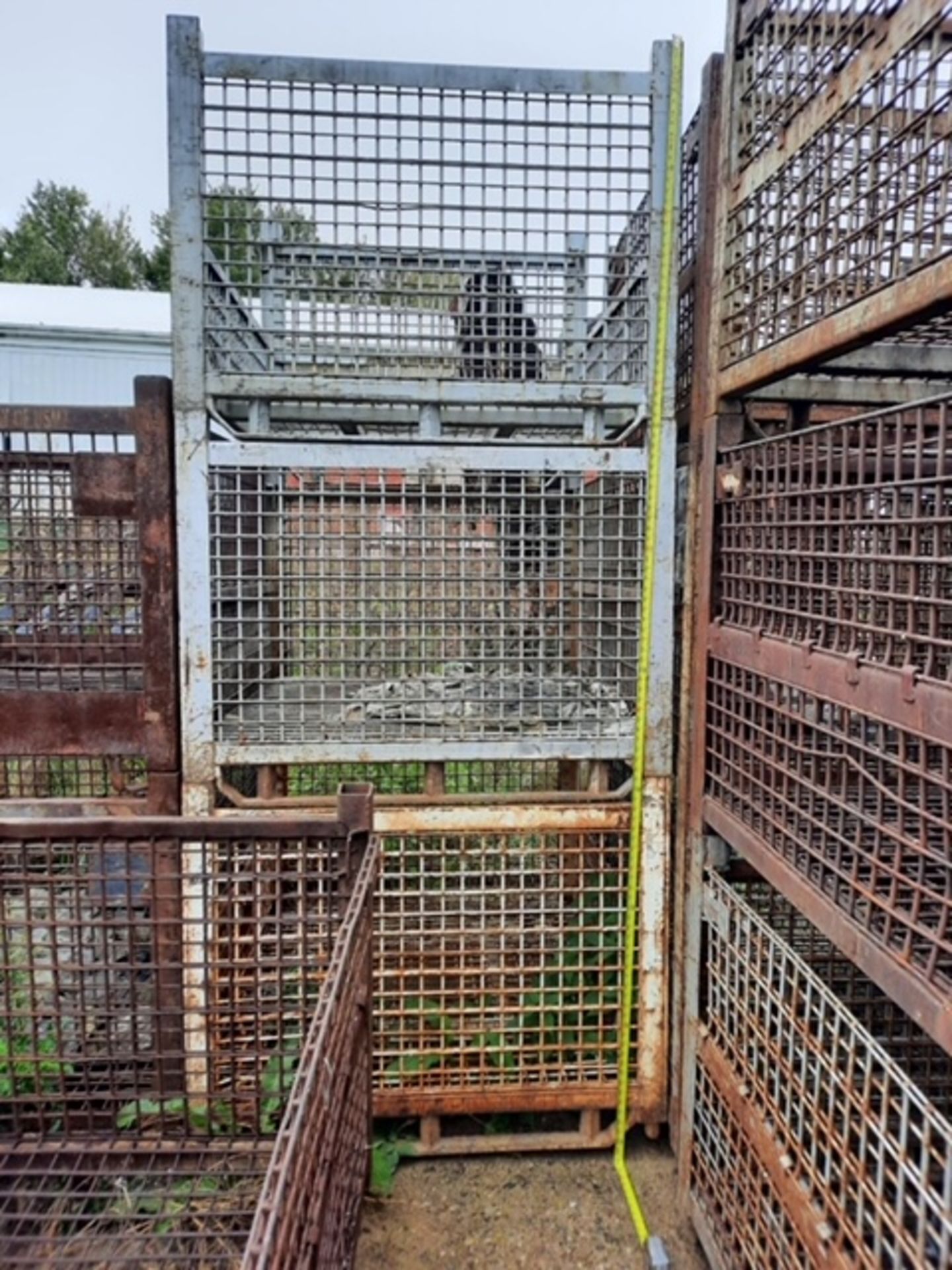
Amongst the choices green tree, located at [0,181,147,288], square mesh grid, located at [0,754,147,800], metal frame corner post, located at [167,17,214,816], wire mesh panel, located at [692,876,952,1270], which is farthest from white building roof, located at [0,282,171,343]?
green tree, located at [0,181,147,288]

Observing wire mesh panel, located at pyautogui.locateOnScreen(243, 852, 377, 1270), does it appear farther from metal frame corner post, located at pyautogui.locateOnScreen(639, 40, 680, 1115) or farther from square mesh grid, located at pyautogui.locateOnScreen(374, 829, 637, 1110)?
metal frame corner post, located at pyautogui.locateOnScreen(639, 40, 680, 1115)

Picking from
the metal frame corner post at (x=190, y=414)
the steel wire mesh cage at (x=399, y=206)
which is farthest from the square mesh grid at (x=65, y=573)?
the steel wire mesh cage at (x=399, y=206)

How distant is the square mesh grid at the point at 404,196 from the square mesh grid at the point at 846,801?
0.94m

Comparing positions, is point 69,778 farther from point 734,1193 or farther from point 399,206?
point 734,1193

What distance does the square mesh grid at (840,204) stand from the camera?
3.73 feet

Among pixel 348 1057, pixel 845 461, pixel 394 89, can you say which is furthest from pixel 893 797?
pixel 394 89

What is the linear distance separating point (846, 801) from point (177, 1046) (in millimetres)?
1726

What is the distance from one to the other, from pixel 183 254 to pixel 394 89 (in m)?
0.63

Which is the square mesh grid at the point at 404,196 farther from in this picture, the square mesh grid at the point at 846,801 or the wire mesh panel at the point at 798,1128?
the wire mesh panel at the point at 798,1128

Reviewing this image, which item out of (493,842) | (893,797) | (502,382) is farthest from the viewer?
(493,842)

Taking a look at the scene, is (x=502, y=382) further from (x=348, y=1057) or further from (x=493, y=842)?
(x=348, y=1057)

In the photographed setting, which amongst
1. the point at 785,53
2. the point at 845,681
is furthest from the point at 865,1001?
the point at 785,53

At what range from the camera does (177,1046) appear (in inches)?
77.3

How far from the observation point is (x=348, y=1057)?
4.33 ft
